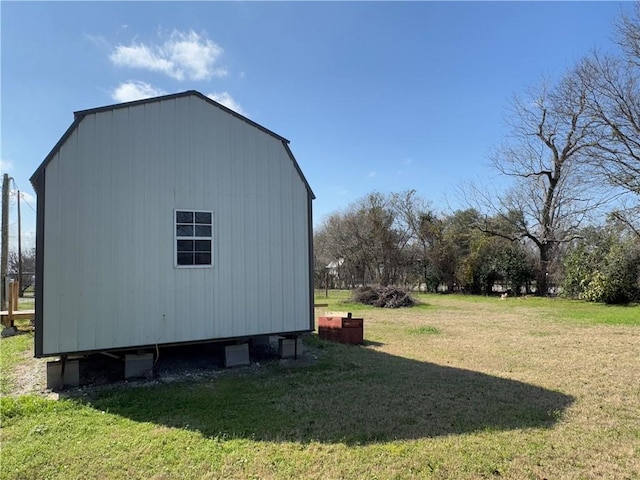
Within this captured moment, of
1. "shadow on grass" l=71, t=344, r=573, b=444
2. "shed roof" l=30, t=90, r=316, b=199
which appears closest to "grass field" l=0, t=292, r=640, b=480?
"shadow on grass" l=71, t=344, r=573, b=444

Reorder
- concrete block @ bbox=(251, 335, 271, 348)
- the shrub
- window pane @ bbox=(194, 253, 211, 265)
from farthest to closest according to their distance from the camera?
the shrub
concrete block @ bbox=(251, 335, 271, 348)
window pane @ bbox=(194, 253, 211, 265)

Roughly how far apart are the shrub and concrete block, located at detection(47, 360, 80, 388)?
1366cm

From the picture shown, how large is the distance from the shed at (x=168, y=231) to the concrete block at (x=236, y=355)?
263 millimetres

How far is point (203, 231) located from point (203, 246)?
244 mm

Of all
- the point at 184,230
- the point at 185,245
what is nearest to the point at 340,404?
the point at 185,245

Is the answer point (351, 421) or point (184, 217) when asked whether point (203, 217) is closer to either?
point (184, 217)

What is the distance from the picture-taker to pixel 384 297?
1827 centimetres

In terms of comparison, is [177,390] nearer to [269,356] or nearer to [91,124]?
[269,356]

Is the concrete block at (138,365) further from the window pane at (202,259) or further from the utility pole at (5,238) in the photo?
the utility pole at (5,238)

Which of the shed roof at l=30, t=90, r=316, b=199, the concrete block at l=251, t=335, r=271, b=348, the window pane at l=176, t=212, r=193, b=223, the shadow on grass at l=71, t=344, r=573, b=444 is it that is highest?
the shed roof at l=30, t=90, r=316, b=199

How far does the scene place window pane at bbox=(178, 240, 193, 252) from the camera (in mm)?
6547

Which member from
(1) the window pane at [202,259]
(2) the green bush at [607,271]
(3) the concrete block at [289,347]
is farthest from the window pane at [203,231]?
(2) the green bush at [607,271]

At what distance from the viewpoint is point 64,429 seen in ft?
13.8

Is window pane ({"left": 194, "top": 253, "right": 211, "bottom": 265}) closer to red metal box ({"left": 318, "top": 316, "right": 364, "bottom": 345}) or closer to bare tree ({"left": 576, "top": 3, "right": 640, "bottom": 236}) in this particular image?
red metal box ({"left": 318, "top": 316, "right": 364, "bottom": 345})
